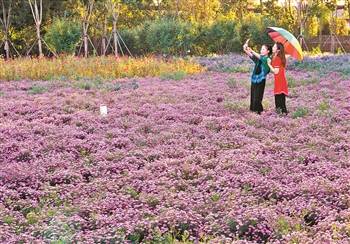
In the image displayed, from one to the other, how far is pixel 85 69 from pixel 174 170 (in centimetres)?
1395

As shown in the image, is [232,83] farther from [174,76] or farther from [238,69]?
[238,69]

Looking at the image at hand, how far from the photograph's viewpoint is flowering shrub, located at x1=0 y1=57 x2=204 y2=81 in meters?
20.8

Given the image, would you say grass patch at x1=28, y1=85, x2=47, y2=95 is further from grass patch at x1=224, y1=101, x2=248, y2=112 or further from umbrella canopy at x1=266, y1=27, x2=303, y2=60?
umbrella canopy at x1=266, y1=27, x2=303, y2=60

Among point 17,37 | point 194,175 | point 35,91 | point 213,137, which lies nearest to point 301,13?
point 17,37

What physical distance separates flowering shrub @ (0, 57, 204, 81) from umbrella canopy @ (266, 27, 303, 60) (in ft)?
26.0

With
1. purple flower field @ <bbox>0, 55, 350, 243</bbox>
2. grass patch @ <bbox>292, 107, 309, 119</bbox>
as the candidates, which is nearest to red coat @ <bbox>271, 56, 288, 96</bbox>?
grass patch @ <bbox>292, 107, 309, 119</bbox>

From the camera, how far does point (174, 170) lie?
8156 mm

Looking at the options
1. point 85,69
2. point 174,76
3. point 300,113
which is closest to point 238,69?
point 174,76

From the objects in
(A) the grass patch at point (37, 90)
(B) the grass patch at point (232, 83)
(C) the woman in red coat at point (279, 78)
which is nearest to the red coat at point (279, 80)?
(C) the woman in red coat at point (279, 78)

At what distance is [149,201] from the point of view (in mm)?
6816

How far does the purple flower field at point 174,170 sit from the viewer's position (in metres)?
5.91

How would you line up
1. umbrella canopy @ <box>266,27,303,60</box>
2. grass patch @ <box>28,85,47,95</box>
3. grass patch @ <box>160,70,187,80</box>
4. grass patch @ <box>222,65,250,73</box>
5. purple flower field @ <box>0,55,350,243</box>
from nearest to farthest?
purple flower field @ <box>0,55,350,243</box> < umbrella canopy @ <box>266,27,303,60</box> < grass patch @ <box>28,85,47,95</box> < grass patch @ <box>160,70,187,80</box> < grass patch @ <box>222,65,250,73</box>

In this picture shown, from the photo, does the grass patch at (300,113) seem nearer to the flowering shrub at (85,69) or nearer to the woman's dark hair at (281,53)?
the woman's dark hair at (281,53)

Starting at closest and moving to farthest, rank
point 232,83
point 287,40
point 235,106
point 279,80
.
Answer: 1. point 279,80
2. point 287,40
3. point 235,106
4. point 232,83
